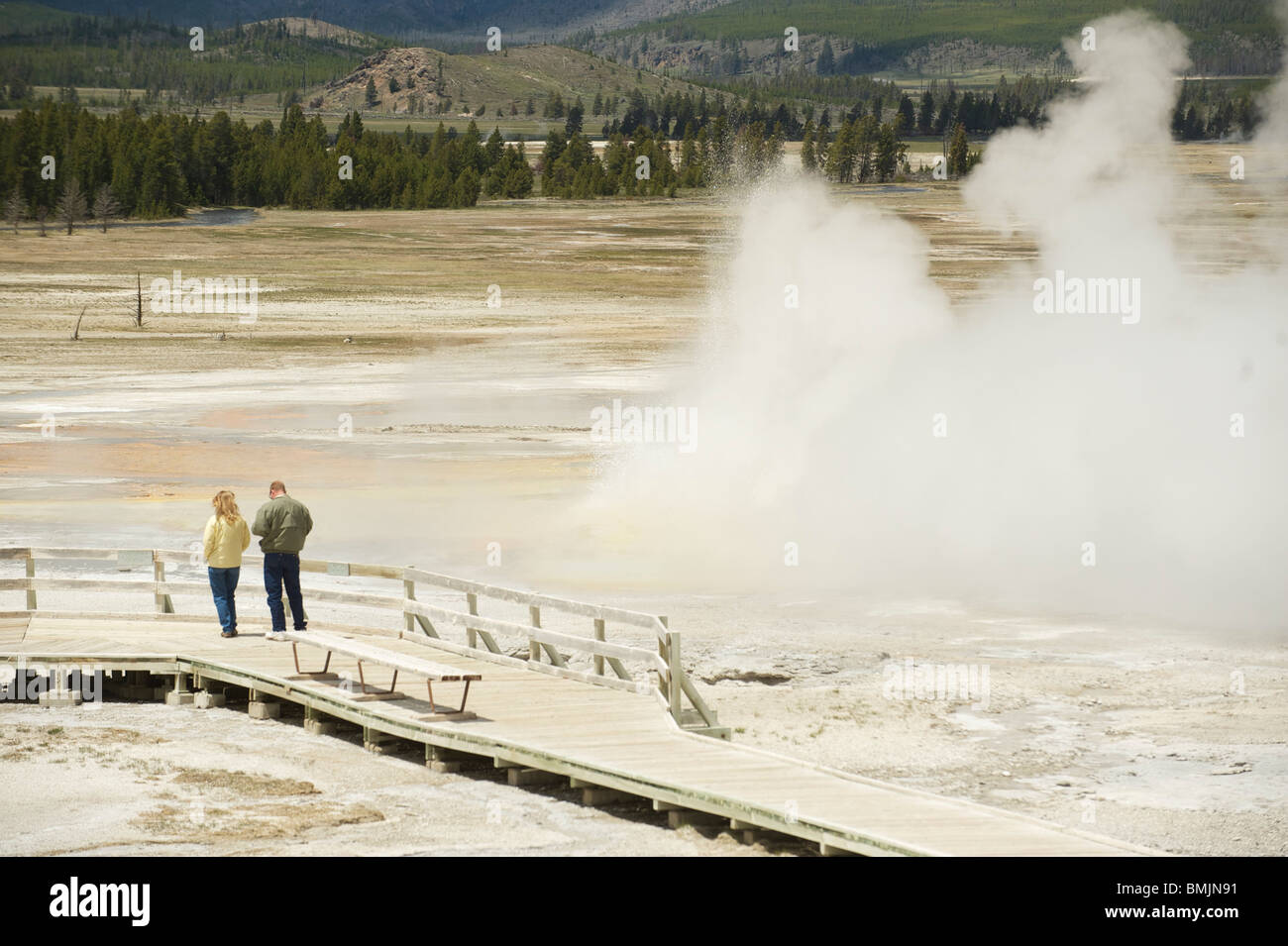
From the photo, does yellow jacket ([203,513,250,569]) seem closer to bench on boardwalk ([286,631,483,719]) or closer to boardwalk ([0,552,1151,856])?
boardwalk ([0,552,1151,856])

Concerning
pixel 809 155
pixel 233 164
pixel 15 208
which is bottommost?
pixel 15 208

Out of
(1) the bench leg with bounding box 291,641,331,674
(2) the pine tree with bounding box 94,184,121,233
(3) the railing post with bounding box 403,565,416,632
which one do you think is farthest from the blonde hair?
(2) the pine tree with bounding box 94,184,121,233

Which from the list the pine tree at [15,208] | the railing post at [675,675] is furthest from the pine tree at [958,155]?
the railing post at [675,675]

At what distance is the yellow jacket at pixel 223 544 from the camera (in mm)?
17672

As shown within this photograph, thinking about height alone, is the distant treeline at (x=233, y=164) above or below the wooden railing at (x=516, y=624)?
above

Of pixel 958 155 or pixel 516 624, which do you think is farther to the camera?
pixel 958 155

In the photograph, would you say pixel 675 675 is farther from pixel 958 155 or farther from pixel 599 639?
pixel 958 155

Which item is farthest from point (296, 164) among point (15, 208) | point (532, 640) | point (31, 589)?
point (532, 640)

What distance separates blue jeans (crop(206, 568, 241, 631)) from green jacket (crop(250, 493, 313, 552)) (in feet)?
2.87

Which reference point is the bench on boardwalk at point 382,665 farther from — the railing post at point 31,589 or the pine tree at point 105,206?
the pine tree at point 105,206

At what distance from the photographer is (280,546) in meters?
17.1

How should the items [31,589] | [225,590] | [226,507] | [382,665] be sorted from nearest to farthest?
[382,665] → [226,507] → [225,590] → [31,589]

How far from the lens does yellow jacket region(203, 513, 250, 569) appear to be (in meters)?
Answer: 17.7

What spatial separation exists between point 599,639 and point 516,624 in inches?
34.1
